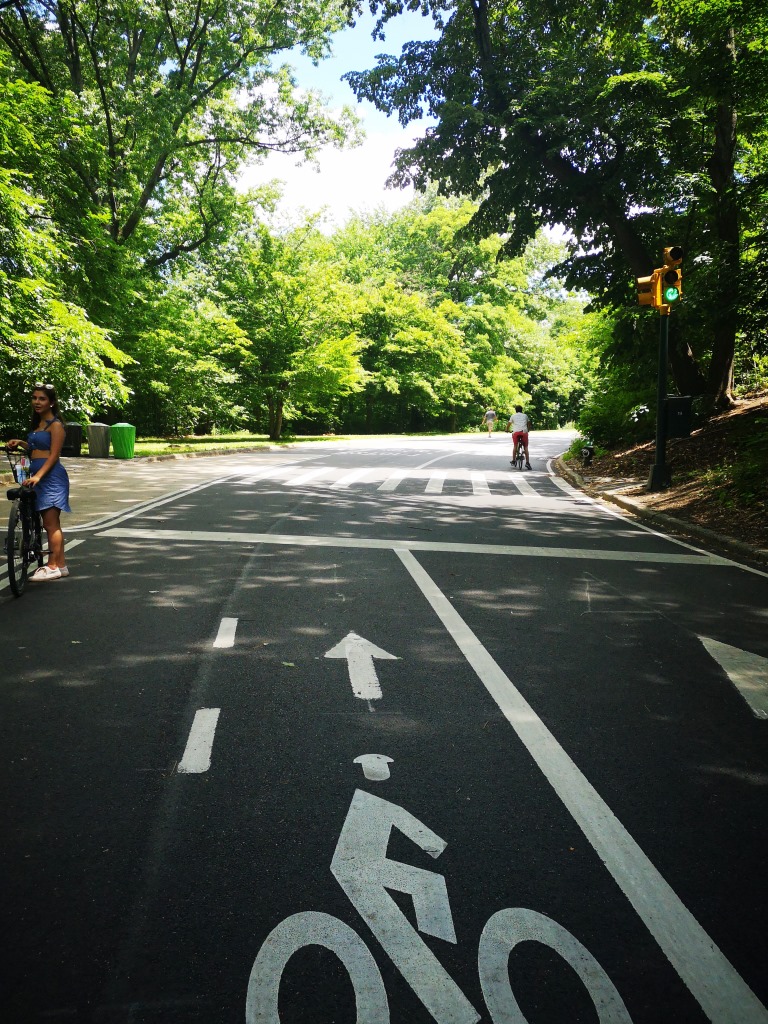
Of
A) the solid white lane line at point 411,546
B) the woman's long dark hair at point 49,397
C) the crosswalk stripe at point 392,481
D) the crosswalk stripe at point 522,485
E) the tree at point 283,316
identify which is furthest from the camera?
the tree at point 283,316

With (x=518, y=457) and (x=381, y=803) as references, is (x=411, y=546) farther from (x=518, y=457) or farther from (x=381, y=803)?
(x=518, y=457)

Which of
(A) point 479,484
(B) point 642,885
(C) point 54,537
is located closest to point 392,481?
(A) point 479,484

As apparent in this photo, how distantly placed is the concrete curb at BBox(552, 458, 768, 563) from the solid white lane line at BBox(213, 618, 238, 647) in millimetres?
6425

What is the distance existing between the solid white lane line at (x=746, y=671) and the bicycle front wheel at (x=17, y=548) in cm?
593

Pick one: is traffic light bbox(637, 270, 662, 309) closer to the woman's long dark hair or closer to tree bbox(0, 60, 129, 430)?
the woman's long dark hair

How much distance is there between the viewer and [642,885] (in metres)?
2.93

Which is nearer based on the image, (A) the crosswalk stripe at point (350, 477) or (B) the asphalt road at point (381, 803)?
(B) the asphalt road at point (381, 803)

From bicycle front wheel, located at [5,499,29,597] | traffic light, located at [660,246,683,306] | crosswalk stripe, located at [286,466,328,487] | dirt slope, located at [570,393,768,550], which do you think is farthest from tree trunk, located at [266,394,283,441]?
bicycle front wheel, located at [5,499,29,597]

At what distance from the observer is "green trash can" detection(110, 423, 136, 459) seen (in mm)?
23562

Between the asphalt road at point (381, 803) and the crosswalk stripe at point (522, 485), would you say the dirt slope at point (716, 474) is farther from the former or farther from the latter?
the asphalt road at point (381, 803)

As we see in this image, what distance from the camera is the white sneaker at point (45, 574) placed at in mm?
7801

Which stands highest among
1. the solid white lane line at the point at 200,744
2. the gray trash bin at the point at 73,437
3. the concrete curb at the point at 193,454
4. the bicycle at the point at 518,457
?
the gray trash bin at the point at 73,437

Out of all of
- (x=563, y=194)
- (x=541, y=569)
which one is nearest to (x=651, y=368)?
(x=563, y=194)

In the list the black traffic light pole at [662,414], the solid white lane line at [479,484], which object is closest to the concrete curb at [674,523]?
the black traffic light pole at [662,414]
